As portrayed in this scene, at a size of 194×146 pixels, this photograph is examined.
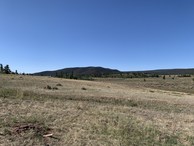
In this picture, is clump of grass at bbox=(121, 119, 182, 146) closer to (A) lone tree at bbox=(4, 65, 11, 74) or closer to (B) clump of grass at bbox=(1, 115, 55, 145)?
(B) clump of grass at bbox=(1, 115, 55, 145)

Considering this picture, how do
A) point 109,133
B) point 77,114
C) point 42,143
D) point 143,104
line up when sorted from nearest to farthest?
1. point 42,143
2. point 109,133
3. point 77,114
4. point 143,104

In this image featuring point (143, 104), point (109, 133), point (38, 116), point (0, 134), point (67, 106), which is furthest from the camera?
point (143, 104)

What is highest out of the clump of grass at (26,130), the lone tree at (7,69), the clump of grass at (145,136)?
the lone tree at (7,69)

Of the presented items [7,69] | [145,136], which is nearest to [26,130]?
[145,136]

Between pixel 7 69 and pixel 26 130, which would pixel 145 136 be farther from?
pixel 7 69

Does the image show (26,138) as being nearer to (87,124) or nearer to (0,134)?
(0,134)

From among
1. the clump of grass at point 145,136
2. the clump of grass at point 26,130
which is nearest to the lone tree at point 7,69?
the clump of grass at point 26,130

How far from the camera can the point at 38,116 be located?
37.8 feet

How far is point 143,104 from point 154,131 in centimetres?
872

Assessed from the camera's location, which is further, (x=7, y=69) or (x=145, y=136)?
(x=7, y=69)

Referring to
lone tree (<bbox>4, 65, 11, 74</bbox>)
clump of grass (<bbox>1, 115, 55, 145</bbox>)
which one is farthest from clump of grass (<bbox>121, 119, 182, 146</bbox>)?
lone tree (<bbox>4, 65, 11, 74</bbox>)

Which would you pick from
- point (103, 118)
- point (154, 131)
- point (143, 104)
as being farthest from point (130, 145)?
point (143, 104)

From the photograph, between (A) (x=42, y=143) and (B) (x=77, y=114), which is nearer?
(A) (x=42, y=143)

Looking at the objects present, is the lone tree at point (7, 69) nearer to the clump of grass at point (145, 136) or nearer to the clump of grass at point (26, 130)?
the clump of grass at point (26, 130)
